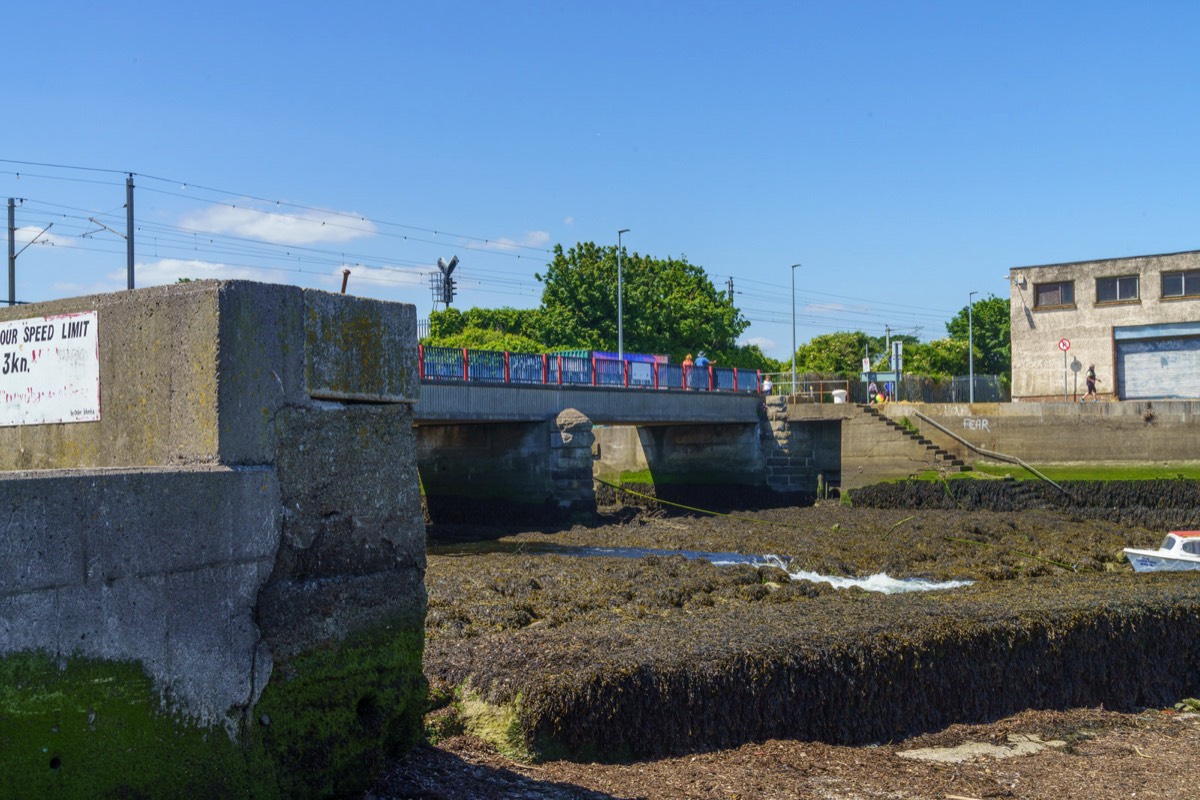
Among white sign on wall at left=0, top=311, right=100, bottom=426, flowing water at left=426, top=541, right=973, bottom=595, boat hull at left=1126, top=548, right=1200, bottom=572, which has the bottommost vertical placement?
flowing water at left=426, top=541, right=973, bottom=595

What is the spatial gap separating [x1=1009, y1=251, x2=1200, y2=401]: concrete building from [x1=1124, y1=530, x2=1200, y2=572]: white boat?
81.2 ft

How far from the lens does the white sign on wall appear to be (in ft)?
17.9

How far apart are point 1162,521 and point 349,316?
30.1m

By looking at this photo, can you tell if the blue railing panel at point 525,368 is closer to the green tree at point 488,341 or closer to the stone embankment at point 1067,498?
the stone embankment at point 1067,498

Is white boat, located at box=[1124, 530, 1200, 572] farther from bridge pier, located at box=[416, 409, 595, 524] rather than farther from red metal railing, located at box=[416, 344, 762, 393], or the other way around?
red metal railing, located at box=[416, 344, 762, 393]

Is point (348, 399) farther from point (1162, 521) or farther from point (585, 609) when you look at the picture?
point (1162, 521)

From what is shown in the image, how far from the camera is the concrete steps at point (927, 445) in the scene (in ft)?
123

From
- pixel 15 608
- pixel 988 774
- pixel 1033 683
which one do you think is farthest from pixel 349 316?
pixel 1033 683

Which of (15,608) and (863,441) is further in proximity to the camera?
(863,441)

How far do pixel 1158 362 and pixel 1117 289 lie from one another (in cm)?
351

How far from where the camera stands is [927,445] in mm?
38375

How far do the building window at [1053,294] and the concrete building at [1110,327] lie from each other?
0.14 feet

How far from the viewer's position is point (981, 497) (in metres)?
34.7

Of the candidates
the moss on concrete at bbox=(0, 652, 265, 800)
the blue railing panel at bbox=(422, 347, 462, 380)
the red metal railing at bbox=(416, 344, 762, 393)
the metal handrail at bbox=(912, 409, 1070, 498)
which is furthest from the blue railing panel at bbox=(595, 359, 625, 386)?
the moss on concrete at bbox=(0, 652, 265, 800)
